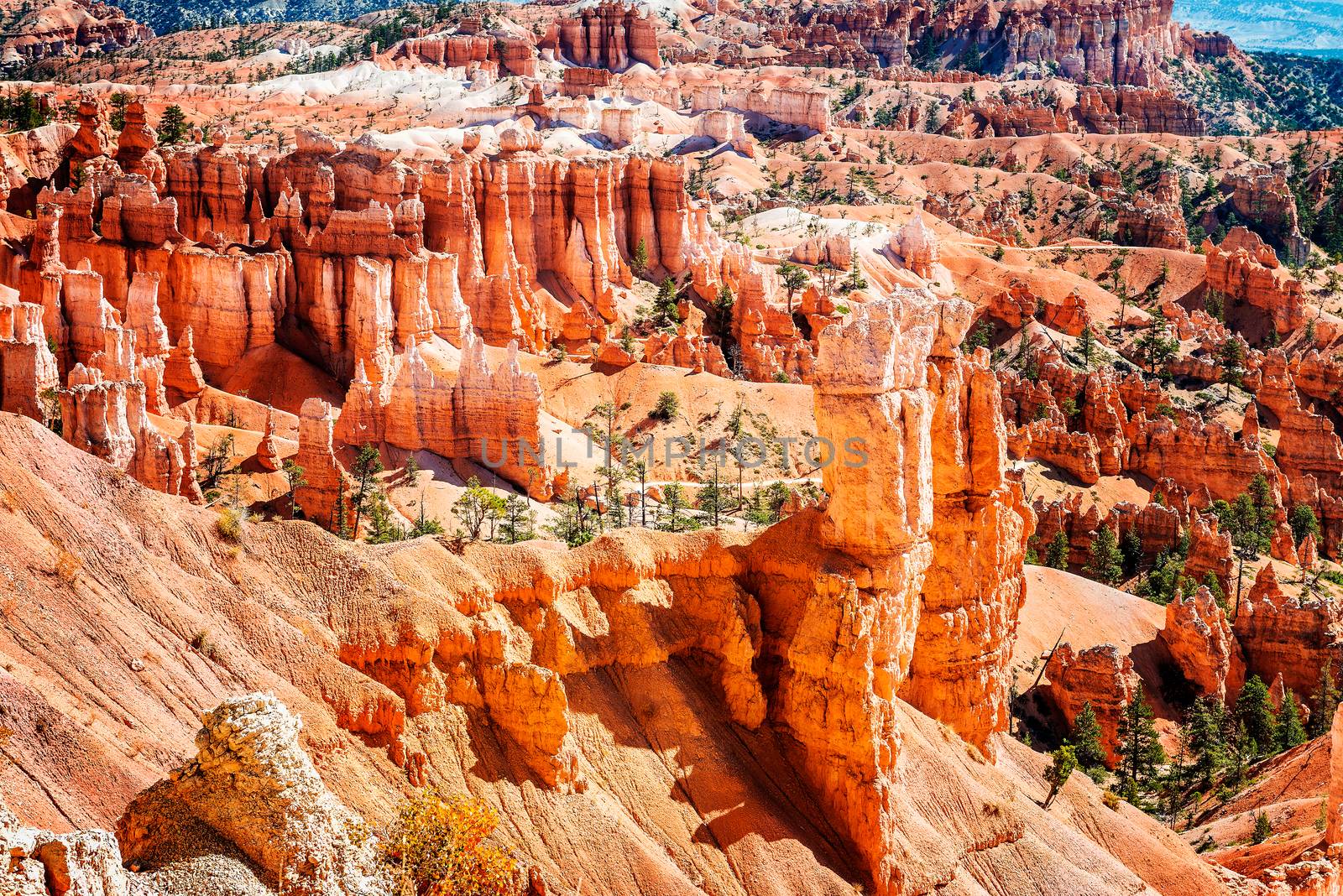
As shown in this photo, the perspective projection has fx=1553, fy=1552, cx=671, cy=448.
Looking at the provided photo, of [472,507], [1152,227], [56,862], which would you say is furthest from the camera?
[1152,227]

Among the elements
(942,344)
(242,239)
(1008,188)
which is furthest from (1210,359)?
(942,344)

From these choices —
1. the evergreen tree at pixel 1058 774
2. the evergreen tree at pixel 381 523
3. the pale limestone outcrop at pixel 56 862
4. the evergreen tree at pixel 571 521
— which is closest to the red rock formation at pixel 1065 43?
the evergreen tree at pixel 571 521

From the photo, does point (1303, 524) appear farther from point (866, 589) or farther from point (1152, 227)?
point (1152, 227)

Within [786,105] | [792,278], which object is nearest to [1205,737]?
[792,278]

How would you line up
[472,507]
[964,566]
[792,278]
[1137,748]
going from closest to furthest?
[964,566] < [1137,748] < [472,507] < [792,278]

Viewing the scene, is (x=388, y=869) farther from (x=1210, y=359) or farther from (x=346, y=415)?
(x=1210, y=359)

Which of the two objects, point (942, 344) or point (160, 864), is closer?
point (160, 864)
